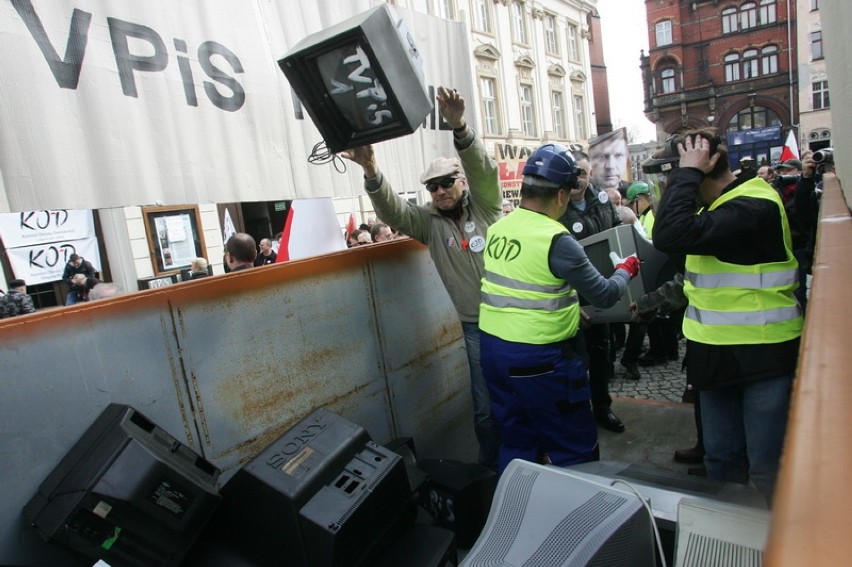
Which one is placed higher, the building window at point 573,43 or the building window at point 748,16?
the building window at point 748,16

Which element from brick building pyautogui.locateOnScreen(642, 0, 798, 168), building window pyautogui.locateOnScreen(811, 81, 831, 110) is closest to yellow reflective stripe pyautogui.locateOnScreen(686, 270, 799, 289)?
brick building pyautogui.locateOnScreen(642, 0, 798, 168)

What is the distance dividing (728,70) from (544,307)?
49.7 meters

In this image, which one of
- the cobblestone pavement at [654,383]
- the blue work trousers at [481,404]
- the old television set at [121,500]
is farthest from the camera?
the cobblestone pavement at [654,383]

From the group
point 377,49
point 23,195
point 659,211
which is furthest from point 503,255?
point 23,195

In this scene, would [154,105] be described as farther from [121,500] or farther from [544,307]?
[544,307]

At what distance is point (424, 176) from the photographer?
2.96 m

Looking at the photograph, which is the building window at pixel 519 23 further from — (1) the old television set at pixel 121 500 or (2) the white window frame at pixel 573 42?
(1) the old television set at pixel 121 500

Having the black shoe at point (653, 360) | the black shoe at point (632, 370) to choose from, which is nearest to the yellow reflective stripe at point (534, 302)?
→ the black shoe at point (632, 370)

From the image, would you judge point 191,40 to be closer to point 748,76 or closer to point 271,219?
point 271,219

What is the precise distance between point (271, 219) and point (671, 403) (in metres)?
13.0

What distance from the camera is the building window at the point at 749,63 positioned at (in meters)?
41.0

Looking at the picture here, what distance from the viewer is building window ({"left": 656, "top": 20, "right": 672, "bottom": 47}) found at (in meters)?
43.5

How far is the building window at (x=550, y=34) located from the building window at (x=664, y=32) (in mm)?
23598

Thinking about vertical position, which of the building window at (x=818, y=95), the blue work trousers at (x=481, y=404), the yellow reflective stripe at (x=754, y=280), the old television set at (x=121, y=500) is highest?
the building window at (x=818, y=95)
